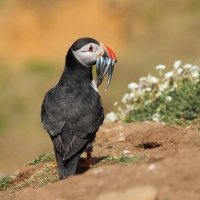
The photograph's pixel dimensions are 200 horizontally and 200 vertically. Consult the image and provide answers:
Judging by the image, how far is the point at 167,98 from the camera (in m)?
10.9

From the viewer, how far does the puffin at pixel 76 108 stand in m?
7.53

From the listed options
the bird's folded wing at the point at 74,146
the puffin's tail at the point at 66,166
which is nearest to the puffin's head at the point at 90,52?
the bird's folded wing at the point at 74,146

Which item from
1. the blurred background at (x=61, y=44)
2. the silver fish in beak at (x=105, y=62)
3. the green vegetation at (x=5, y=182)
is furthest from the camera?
the blurred background at (x=61, y=44)

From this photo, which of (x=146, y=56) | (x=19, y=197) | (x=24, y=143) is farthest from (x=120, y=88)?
(x=19, y=197)

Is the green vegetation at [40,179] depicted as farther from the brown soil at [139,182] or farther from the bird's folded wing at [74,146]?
the brown soil at [139,182]

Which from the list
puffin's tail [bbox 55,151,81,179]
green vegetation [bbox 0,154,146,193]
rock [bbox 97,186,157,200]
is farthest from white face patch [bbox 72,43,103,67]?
rock [bbox 97,186,157,200]

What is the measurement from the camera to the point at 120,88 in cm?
2161

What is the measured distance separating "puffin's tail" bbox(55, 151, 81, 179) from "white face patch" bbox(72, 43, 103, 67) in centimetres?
164

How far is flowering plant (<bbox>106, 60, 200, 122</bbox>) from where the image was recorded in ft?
35.6

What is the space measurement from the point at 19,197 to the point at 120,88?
52.6 ft

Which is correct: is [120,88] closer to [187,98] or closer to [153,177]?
[187,98]

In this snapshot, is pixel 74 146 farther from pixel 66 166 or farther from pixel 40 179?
pixel 40 179

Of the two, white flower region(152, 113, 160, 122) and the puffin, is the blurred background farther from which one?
the puffin

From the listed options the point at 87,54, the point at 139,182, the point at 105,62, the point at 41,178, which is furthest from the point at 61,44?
the point at 139,182
